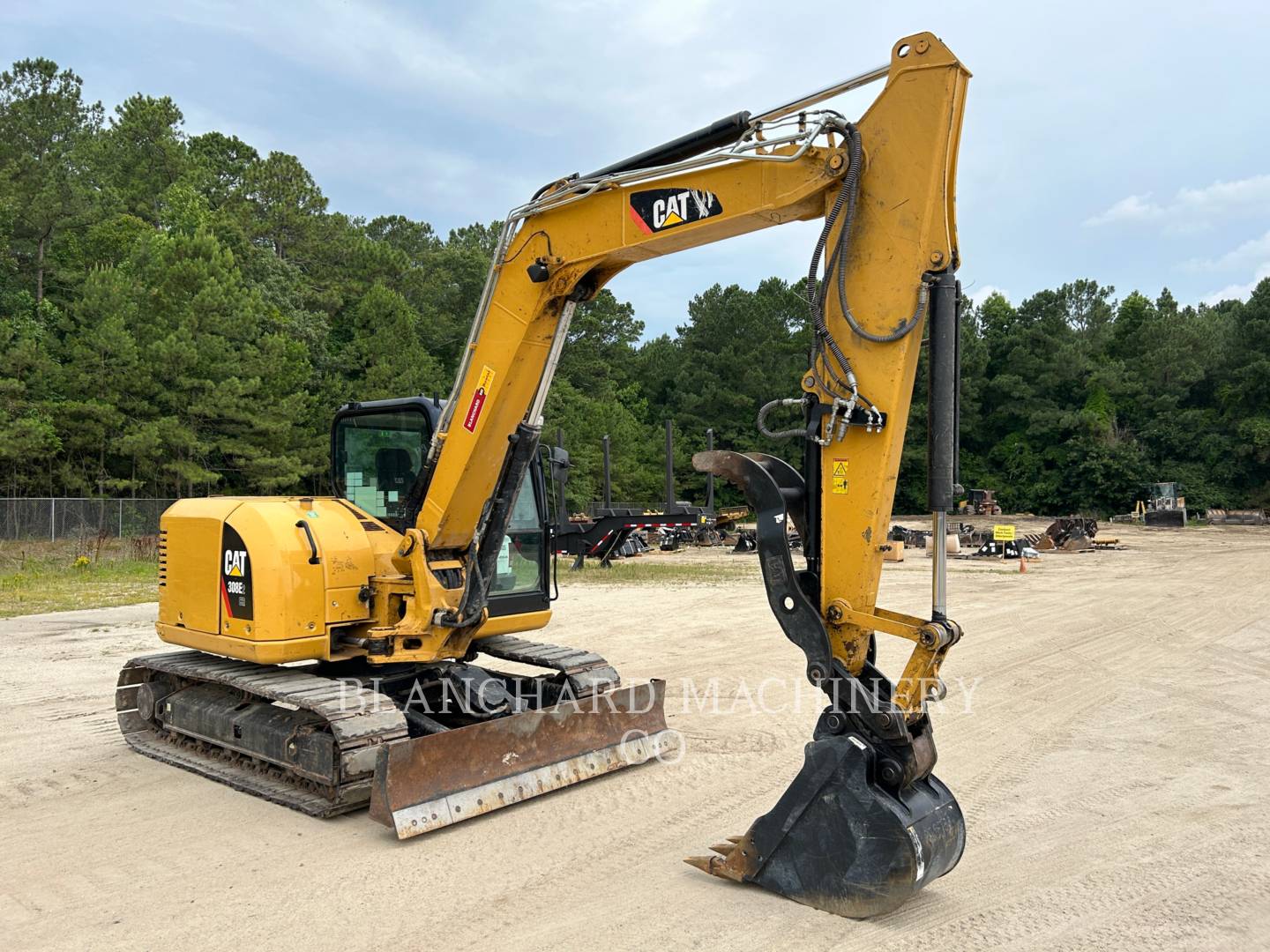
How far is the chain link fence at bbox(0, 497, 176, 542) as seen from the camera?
2444 centimetres

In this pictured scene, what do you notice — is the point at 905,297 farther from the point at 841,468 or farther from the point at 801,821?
the point at 801,821

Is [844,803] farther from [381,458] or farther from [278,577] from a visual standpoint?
[381,458]

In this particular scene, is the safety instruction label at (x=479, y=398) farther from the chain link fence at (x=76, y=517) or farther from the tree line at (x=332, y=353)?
the chain link fence at (x=76, y=517)

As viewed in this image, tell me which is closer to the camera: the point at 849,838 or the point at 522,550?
the point at 849,838

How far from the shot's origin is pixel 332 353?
130ft

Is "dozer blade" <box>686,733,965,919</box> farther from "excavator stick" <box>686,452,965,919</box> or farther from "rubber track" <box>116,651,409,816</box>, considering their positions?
"rubber track" <box>116,651,409,816</box>

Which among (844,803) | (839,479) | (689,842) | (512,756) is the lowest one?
(689,842)

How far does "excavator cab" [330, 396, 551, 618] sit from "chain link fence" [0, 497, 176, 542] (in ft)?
68.0

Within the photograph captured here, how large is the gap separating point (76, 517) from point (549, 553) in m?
23.1

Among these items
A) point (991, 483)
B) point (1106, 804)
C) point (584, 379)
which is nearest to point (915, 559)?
point (1106, 804)

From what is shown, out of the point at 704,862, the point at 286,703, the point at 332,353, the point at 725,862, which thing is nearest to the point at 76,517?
the point at 332,353

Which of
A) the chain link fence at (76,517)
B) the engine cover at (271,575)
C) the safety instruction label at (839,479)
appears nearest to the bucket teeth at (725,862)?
the safety instruction label at (839,479)

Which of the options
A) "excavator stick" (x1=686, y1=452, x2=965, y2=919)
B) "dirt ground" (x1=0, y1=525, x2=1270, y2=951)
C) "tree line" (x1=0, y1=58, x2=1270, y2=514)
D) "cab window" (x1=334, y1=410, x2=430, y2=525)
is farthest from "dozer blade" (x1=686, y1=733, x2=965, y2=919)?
"tree line" (x1=0, y1=58, x2=1270, y2=514)

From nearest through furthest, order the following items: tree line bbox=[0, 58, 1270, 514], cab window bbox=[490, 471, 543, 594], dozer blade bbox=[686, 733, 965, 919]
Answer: dozer blade bbox=[686, 733, 965, 919] → cab window bbox=[490, 471, 543, 594] → tree line bbox=[0, 58, 1270, 514]
